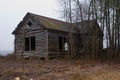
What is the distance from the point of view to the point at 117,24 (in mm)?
25688

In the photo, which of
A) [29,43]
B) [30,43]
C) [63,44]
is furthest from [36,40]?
[63,44]

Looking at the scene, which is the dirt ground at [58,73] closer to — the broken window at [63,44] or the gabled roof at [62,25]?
the gabled roof at [62,25]

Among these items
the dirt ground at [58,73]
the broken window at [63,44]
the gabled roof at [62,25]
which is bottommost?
the dirt ground at [58,73]

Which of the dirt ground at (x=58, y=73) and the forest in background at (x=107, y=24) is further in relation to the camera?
the forest in background at (x=107, y=24)

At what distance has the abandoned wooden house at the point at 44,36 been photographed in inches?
1104

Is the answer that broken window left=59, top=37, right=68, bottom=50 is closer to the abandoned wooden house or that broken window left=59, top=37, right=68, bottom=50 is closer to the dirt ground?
the abandoned wooden house

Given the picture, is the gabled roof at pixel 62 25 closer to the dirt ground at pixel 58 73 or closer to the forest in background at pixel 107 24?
the forest in background at pixel 107 24

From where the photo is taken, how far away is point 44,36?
2836 centimetres

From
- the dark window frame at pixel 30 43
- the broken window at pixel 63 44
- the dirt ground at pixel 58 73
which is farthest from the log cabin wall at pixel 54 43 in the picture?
the dirt ground at pixel 58 73

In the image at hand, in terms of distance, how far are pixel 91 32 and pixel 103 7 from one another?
3065 mm

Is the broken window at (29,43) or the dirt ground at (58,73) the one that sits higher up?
the broken window at (29,43)

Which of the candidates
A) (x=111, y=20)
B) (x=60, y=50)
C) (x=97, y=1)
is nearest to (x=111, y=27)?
(x=111, y=20)

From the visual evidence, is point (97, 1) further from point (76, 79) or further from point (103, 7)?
point (76, 79)

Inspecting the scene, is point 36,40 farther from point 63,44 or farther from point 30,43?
point 63,44
